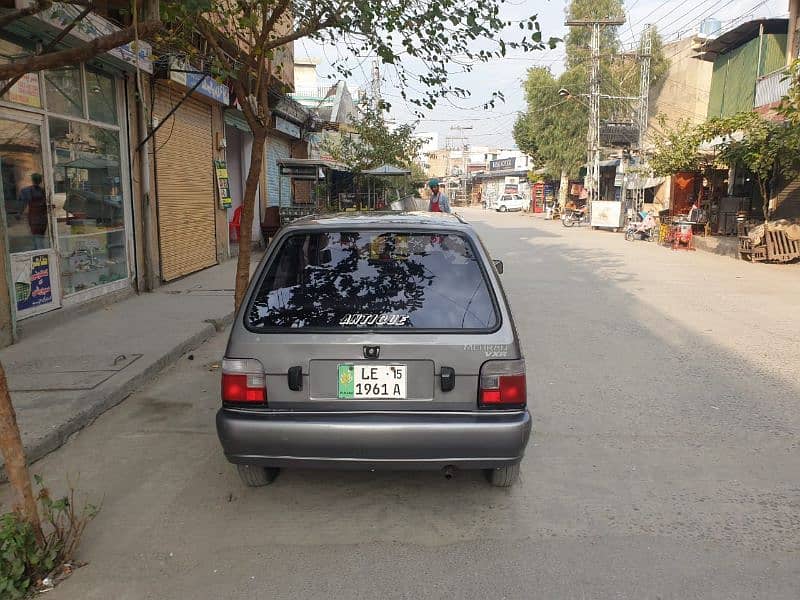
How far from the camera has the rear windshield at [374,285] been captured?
3.33 meters

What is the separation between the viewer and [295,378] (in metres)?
3.23

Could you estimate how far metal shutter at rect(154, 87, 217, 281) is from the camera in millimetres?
11039

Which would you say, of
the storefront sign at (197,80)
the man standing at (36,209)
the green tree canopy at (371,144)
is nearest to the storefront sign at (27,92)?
the man standing at (36,209)

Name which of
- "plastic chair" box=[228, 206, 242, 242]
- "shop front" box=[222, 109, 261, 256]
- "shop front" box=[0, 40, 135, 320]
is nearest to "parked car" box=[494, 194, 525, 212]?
"shop front" box=[222, 109, 261, 256]

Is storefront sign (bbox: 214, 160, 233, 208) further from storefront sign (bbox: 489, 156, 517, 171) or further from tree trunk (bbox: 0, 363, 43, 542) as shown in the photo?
storefront sign (bbox: 489, 156, 517, 171)

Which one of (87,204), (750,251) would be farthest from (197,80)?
(750,251)

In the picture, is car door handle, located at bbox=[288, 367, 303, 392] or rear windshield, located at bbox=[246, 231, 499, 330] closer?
car door handle, located at bbox=[288, 367, 303, 392]

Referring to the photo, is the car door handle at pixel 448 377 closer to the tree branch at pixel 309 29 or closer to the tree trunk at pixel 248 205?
the tree trunk at pixel 248 205

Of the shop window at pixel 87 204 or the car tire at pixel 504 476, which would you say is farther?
the shop window at pixel 87 204

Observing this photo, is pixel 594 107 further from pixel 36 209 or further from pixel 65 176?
pixel 36 209

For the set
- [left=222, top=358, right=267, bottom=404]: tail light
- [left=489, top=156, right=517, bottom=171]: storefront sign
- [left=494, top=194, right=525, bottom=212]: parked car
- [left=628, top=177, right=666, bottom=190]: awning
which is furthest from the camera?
[left=489, top=156, right=517, bottom=171]: storefront sign

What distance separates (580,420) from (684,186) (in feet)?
85.7

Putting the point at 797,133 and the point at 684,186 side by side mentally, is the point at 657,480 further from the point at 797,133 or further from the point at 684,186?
the point at 684,186

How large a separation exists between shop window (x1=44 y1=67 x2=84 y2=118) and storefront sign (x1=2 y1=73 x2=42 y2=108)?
22 centimetres
